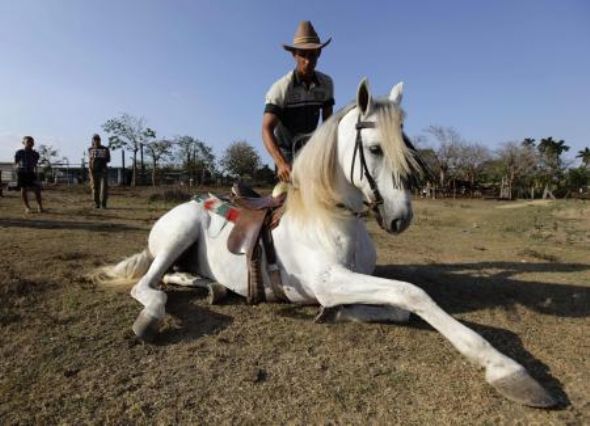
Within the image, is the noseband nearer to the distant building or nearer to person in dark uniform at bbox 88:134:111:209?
person in dark uniform at bbox 88:134:111:209

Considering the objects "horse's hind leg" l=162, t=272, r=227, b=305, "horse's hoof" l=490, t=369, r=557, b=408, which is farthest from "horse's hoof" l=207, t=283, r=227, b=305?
"horse's hoof" l=490, t=369, r=557, b=408

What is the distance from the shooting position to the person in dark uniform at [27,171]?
9.84 metres

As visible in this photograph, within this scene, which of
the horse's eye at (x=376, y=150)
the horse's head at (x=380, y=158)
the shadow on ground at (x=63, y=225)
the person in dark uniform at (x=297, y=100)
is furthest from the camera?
the shadow on ground at (x=63, y=225)

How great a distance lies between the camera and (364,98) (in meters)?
2.77

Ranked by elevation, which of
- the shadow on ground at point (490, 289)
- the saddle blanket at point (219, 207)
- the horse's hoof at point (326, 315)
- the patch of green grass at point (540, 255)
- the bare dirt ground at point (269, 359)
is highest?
the saddle blanket at point (219, 207)

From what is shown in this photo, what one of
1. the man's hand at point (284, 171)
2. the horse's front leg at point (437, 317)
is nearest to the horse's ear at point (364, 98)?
the man's hand at point (284, 171)

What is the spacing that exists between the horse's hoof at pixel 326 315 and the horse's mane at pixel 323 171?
0.57 meters

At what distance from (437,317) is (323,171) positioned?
110cm

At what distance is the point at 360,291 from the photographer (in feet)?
8.66

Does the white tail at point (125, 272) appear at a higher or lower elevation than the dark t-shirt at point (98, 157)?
lower

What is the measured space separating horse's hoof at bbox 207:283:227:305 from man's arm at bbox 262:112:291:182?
929 millimetres

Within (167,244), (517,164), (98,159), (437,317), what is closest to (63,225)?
(98,159)

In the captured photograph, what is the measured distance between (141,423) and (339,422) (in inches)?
32.7

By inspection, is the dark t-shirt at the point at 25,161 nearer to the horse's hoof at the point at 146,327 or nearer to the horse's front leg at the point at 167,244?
the horse's front leg at the point at 167,244
